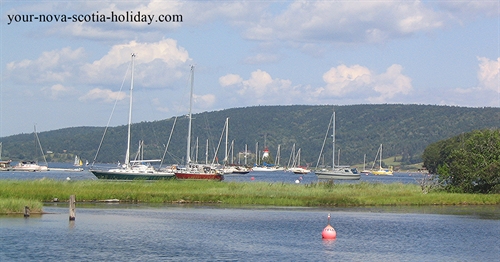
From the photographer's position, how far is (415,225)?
5550 cm

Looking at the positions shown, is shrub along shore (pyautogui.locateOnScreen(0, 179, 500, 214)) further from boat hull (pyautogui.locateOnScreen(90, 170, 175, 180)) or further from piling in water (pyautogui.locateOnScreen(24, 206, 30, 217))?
boat hull (pyautogui.locateOnScreen(90, 170, 175, 180))

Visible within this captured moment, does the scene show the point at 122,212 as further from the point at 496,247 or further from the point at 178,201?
the point at 496,247

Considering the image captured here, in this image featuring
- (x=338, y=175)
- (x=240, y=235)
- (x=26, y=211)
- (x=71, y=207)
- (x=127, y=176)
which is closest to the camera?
(x=240, y=235)

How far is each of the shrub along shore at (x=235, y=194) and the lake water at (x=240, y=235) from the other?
9.98 feet

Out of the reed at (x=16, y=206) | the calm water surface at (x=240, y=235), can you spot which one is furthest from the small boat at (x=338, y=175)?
the reed at (x=16, y=206)

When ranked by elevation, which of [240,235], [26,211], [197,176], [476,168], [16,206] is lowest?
[240,235]

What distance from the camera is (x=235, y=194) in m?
71.9

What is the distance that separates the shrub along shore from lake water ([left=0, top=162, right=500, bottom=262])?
304 cm

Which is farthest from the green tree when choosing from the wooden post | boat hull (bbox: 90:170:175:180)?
the wooden post

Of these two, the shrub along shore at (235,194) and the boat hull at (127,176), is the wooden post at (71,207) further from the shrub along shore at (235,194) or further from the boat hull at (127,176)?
the boat hull at (127,176)

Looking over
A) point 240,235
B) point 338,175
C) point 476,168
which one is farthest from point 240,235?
point 338,175

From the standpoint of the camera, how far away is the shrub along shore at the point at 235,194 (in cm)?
6669

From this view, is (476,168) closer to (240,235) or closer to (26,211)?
(240,235)

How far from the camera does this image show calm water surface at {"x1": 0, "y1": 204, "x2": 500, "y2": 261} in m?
39.7
